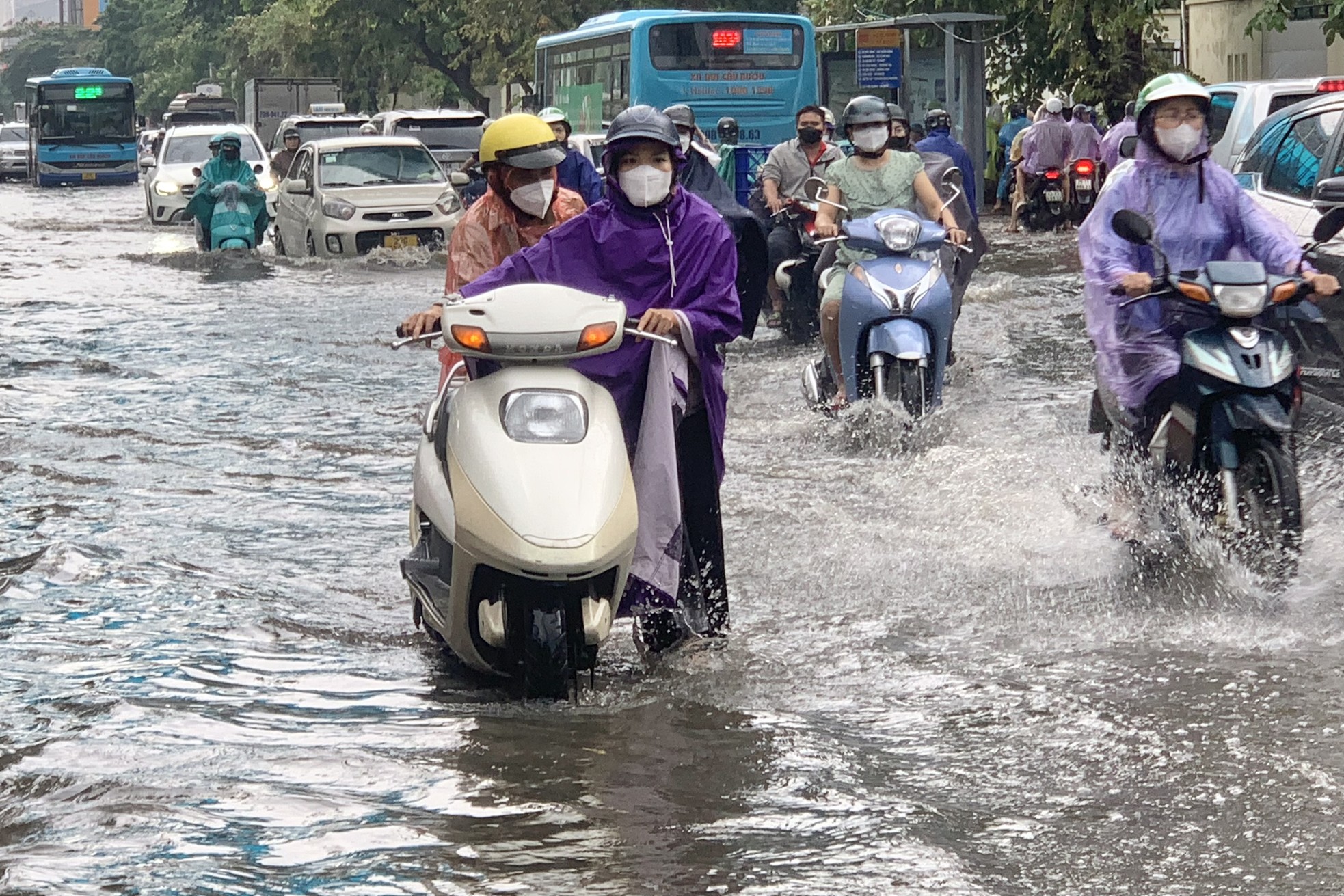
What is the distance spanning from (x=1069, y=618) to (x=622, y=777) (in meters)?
1.97

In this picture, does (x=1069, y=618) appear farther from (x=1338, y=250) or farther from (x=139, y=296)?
(x=139, y=296)

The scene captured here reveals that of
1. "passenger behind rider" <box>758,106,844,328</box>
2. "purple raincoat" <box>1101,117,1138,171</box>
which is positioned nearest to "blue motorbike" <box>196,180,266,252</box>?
"purple raincoat" <box>1101,117,1138,171</box>

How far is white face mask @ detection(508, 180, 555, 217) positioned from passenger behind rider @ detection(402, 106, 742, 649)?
19.6 inches

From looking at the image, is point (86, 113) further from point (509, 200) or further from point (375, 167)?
point (509, 200)

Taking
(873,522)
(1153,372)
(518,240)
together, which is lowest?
(873,522)

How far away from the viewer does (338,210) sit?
22.5 metres

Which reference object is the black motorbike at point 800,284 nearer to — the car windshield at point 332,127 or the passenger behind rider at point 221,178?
the passenger behind rider at point 221,178

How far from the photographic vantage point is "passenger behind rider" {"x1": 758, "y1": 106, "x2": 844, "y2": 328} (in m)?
13.7

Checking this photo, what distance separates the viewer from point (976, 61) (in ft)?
86.6

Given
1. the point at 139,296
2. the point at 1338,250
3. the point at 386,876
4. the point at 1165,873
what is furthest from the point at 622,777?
the point at 139,296

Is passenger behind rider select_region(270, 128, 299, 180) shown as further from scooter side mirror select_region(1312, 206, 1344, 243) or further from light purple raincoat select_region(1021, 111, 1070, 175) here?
scooter side mirror select_region(1312, 206, 1344, 243)

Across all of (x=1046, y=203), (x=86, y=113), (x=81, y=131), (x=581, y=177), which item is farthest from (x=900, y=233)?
(x=86, y=113)

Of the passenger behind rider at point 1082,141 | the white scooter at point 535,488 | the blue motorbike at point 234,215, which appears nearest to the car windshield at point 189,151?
the blue motorbike at point 234,215

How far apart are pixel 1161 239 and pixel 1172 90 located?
1.48 feet
